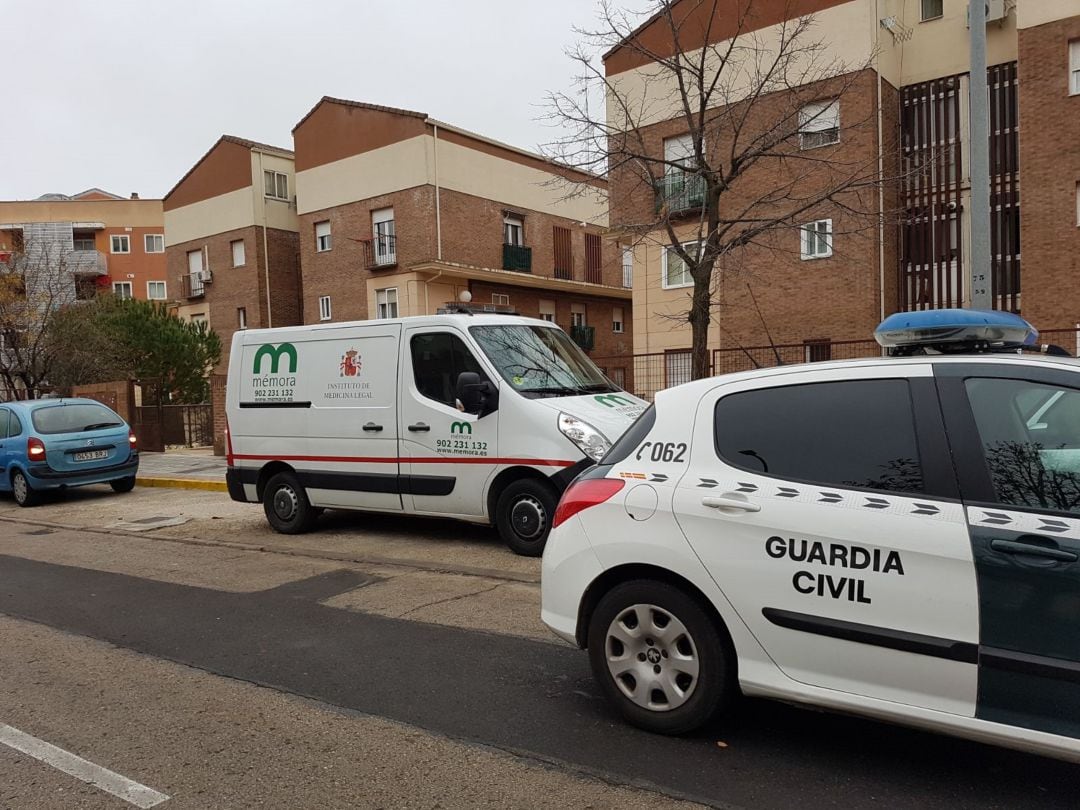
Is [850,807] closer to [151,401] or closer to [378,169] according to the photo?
[151,401]

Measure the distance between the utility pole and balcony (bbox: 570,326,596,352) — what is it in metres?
26.2

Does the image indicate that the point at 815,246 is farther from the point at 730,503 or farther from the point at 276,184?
the point at 276,184

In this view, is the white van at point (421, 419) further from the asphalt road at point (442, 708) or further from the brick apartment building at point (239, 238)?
the brick apartment building at point (239, 238)

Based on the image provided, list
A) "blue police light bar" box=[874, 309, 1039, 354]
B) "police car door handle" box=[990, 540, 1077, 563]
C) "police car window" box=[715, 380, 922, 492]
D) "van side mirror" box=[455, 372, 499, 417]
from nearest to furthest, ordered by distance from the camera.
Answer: "police car door handle" box=[990, 540, 1077, 563] < "police car window" box=[715, 380, 922, 492] < "blue police light bar" box=[874, 309, 1039, 354] < "van side mirror" box=[455, 372, 499, 417]

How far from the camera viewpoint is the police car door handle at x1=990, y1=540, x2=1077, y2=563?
271 centimetres

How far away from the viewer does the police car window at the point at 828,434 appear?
3.16 metres

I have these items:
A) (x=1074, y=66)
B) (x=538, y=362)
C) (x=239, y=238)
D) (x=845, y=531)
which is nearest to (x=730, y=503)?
(x=845, y=531)

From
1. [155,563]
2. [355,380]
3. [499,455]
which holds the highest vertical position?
[355,380]

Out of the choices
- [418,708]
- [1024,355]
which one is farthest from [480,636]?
[1024,355]

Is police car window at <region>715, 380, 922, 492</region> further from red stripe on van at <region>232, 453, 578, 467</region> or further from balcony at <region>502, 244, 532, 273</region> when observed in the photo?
balcony at <region>502, 244, 532, 273</region>

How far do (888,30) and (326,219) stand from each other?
66.5 ft

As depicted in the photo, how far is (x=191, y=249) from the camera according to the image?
36625 millimetres

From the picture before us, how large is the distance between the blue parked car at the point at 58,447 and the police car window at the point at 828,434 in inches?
486

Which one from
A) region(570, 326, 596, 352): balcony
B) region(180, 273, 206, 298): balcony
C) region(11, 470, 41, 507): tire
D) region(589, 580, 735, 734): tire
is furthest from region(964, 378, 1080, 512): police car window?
region(180, 273, 206, 298): balcony
